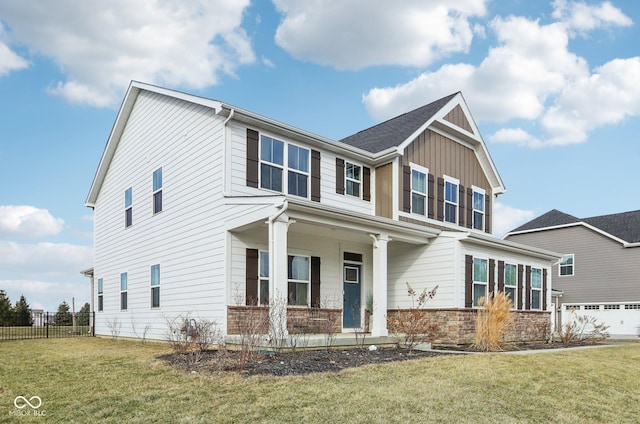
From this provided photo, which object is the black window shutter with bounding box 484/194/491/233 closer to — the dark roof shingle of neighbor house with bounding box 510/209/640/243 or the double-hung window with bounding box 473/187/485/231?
the double-hung window with bounding box 473/187/485/231

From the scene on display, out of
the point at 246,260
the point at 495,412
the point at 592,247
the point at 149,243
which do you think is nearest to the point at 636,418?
the point at 495,412

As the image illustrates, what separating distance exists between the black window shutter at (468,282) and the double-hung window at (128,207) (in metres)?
11.0

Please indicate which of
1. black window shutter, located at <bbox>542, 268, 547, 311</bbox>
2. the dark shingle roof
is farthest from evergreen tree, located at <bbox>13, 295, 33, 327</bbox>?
black window shutter, located at <bbox>542, 268, 547, 311</bbox>

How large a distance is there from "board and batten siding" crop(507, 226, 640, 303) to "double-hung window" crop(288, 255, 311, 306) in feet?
66.0

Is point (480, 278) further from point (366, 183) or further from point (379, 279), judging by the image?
point (366, 183)

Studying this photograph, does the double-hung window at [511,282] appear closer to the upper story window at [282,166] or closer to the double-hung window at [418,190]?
the double-hung window at [418,190]

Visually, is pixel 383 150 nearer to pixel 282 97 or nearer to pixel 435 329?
pixel 282 97

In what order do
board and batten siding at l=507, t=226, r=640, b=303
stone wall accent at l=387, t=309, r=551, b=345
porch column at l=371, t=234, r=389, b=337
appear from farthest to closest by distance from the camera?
board and batten siding at l=507, t=226, r=640, b=303 → stone wall accent at l=387, t=309, r=551, b=345 → porch column at l=371, t=234, r=389, b=337

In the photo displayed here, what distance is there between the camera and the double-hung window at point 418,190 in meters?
17.1

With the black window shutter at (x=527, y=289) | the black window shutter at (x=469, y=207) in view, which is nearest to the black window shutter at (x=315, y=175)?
the black window shutter at (x=469, y=207)

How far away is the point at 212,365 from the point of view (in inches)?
347

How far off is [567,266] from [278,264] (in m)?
23.2

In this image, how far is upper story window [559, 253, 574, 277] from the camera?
95.7 ft

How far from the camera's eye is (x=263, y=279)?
1315 centimetres
